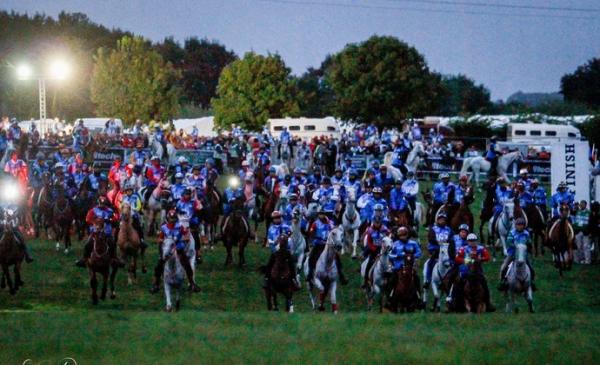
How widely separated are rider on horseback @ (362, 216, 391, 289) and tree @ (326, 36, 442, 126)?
2493 inches

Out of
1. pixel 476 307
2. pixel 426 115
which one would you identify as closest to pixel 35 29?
pixel 426 115

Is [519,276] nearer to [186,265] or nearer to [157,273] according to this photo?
[186,265]

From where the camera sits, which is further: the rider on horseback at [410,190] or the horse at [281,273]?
the rider on horseback at [410,190]

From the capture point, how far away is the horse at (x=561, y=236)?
31.1 m

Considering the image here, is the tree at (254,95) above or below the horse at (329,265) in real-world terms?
above

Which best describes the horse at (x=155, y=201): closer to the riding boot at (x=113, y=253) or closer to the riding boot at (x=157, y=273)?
the riding boot at (x=113, y=253)

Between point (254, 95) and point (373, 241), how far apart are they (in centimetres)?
6716

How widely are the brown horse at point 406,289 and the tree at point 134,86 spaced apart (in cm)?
6567

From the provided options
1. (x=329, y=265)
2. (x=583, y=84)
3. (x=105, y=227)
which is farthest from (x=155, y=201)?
(x=583, y=84)

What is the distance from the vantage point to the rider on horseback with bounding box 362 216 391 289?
25.2 meters

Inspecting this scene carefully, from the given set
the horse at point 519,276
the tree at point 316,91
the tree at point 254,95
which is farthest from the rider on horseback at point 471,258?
the tree at point 316,91

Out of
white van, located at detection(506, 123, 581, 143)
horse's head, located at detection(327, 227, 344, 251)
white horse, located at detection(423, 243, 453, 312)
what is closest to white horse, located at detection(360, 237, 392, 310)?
horse's head, located at detection(327, 227, 344, 251)

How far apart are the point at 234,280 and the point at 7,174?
34.9 ft

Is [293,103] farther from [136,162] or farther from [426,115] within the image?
[136,162]
